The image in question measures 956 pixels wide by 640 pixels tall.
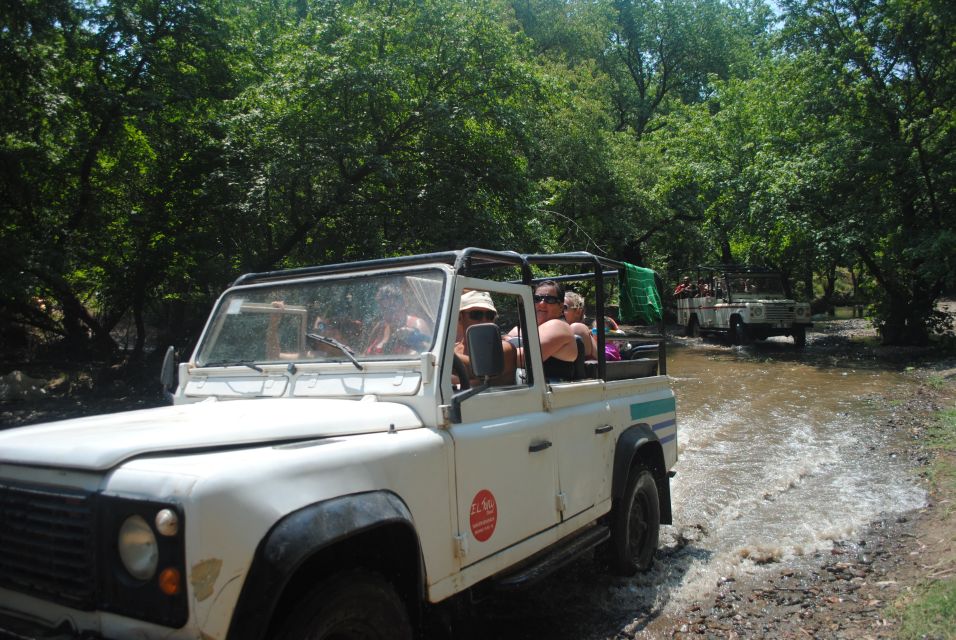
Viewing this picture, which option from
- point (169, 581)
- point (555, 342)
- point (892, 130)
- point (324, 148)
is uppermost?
point (892, 130)

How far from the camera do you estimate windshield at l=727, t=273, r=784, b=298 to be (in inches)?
878

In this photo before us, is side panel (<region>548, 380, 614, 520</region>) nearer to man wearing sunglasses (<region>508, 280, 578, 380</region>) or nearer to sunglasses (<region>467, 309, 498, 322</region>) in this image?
man wearing sunglasses (<region>508, 280, 578, 380</region>)

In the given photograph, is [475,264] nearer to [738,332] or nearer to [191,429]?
[191,429]

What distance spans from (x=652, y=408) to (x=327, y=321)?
2.77 m

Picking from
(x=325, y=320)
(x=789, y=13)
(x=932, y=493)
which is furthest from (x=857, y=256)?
(x=325, y=320)

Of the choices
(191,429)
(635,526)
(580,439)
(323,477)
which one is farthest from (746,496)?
(191,429)

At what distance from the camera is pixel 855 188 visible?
18.9 meters

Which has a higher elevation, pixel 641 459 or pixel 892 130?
pixel 892 130

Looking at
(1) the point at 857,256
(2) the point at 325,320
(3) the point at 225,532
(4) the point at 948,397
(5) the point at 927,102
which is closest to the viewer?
(3) the point at 225,532

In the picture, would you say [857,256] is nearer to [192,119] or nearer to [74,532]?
[192,119]

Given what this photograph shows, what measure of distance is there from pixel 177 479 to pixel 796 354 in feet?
67.6

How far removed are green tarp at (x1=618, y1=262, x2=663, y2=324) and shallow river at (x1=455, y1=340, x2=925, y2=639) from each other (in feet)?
6.29

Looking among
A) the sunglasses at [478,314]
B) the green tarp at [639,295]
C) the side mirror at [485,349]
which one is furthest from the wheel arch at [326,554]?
the green tarp at [639,295]

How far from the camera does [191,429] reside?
2617 millimetres
